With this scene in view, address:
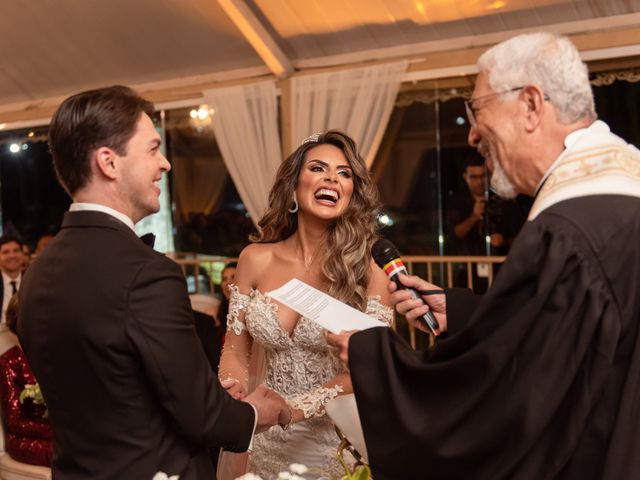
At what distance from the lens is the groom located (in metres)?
1.86

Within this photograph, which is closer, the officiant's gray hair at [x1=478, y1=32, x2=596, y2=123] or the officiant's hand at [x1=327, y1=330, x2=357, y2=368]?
the officiant's gray hair at [x1=478, y1=32, x2=596, y2=123]

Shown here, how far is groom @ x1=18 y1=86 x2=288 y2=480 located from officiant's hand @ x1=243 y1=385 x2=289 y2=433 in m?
0.32

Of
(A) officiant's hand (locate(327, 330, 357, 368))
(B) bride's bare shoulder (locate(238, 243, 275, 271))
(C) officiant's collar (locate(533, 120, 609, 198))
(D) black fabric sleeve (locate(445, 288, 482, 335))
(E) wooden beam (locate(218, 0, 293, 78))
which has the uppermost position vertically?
(E) wooden beam (locate(218, 0, 293, 78))

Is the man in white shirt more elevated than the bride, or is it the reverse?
the man in white shirt

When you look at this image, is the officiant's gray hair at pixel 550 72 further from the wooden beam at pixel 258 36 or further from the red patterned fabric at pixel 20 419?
the wooden beam at pixel 258 36

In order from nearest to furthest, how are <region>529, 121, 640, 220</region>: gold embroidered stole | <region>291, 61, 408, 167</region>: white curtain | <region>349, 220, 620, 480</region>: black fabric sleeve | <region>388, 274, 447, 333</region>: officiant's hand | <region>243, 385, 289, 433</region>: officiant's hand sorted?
<region>349, 220, 620, 480</region>: black fabric sleeve
<region>529, 121, 640, 220</region>: gold embroidered stole
<region>388, 274, 447, 333</region>: officiant's hand
<region>243, 385, 289, 433</region>: officiant's hand
<region>291, 61, 408, 167</region>: white curtain

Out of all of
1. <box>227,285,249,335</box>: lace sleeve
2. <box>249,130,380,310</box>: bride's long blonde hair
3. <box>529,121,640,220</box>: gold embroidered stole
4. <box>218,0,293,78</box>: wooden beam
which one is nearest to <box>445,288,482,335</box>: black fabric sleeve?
<box>529,121,640,220</box>: gold embroidered stole

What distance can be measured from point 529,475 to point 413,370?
35 cm

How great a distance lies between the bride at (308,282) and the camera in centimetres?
309

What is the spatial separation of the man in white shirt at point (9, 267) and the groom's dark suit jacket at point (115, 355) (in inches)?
249

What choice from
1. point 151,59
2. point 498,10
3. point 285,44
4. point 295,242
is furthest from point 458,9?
point 295,242

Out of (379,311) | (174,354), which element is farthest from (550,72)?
(379,311)

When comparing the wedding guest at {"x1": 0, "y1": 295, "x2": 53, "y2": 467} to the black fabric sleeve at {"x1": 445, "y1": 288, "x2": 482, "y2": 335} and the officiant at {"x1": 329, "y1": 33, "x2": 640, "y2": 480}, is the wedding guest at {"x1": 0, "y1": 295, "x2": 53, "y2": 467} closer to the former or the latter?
the black fabric sleeve at {"x1": 445, "y1": 288, "x2": 482, "y2": 335}

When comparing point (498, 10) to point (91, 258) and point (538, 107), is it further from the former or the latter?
point (91, 258)
